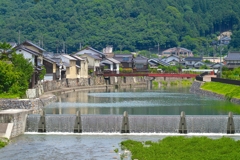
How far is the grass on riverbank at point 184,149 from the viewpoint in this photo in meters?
30.0

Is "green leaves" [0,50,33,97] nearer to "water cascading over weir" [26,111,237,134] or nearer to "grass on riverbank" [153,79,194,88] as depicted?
"water cascading over weir" [26,111,237,134]

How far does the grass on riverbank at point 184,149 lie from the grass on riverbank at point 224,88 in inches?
1142

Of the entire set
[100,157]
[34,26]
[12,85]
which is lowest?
[100,157]

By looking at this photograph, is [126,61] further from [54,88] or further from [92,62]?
[54,88]

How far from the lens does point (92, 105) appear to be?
6144 centimetres

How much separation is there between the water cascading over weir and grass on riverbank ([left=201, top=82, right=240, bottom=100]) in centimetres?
2187

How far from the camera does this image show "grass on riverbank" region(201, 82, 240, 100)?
6426 centimetres

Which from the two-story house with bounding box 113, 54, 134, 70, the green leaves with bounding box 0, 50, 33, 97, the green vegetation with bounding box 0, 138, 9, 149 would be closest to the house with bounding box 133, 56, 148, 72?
the two-story house with bounding box 113, 54, 134, 70

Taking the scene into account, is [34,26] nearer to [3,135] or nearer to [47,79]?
[47,79]

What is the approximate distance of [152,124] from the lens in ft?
135

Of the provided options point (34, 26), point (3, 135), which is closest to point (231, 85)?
point (3, 135)

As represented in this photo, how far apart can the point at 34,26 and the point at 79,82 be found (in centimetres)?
9949

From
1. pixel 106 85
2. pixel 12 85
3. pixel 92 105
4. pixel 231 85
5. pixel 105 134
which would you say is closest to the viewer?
pixel 105 134

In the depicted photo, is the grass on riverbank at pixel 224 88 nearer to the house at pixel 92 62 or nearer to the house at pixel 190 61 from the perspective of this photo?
the house at pixel 92 62
